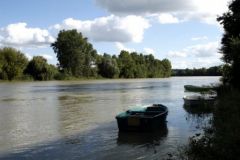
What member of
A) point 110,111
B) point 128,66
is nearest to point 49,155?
point 110,111

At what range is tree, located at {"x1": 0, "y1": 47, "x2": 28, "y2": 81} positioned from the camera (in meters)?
128

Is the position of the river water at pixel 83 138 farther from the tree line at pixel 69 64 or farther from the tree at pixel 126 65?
the tree at pixel 126 65

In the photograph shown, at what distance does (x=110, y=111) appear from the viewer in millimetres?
38312

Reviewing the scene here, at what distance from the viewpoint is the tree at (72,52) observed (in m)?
150

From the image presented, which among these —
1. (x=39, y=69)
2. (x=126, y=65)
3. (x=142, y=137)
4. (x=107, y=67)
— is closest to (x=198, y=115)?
(x=142, y=137)

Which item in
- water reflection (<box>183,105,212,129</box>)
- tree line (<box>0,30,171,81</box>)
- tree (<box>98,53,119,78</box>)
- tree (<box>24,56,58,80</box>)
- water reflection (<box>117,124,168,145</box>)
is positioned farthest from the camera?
tree (<box>98,53,119,78</box>)

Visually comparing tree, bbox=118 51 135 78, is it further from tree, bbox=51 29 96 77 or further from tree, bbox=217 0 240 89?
tree, bbox=217 0 240 89

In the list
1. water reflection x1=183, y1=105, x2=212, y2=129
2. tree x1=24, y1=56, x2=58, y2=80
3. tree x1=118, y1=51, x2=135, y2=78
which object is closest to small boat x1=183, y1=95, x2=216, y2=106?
water reflection x1=183, y1=105, x2=212, y2=129

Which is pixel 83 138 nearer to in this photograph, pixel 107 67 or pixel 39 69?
pixel 39 69

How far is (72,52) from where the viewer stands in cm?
15038

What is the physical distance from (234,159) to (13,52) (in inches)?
4951

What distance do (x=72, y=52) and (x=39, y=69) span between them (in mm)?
18808

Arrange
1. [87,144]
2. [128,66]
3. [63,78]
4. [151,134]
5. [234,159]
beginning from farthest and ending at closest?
1. [128,66]
2. [63,78]
3. [151,134]
4. [87,144]
5. [234,159]

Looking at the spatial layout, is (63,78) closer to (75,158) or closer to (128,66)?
(128,66)
